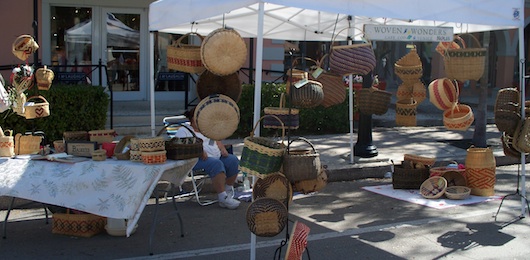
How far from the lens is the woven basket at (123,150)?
18.5 feet

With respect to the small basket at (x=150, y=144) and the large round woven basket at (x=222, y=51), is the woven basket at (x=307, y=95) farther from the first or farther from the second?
the small basket at (x=150, y=144)

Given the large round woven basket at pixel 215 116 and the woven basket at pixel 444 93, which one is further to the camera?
the woven basket at pixel 444 93

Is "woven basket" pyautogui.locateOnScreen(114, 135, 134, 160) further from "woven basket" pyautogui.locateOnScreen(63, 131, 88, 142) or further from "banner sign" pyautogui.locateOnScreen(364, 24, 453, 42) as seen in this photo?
"banner sign" pyautogui.locateOnScreen(364, 24, 453, 42)

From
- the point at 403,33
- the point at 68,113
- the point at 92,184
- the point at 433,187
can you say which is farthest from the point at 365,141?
the point at 92,184

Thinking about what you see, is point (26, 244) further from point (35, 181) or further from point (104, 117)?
point (104, 117)

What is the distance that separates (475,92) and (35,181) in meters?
17.3

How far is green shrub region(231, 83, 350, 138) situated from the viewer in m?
11.0

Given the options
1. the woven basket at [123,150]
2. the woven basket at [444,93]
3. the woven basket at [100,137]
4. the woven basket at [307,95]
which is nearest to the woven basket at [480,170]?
the woven basket at [444,93]

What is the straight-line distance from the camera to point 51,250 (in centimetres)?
549

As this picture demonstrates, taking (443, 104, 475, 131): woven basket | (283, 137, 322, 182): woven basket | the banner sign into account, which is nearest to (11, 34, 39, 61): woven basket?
(283, 137, 322, 182): woven basket

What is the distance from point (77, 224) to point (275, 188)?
7.04 ft

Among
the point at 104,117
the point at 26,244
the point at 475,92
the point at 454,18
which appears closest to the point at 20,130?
the point at 104,117

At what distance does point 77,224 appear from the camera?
19.1 ft

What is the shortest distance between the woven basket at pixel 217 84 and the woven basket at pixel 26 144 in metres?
1.71
